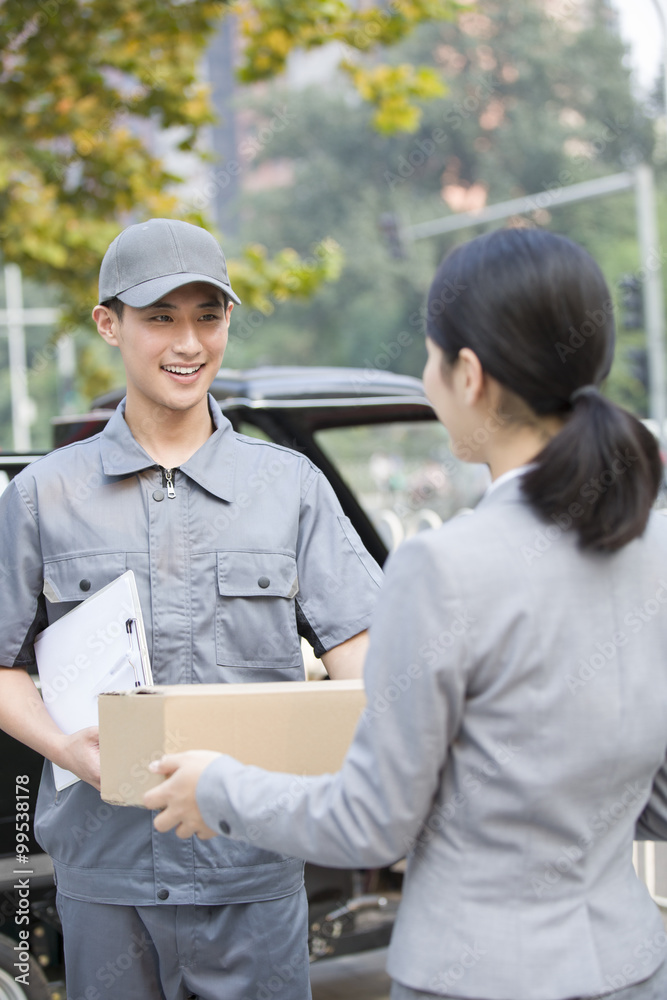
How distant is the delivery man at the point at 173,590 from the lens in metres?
1.96

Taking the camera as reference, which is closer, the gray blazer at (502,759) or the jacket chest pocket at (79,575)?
the gray blazer at (502,759)

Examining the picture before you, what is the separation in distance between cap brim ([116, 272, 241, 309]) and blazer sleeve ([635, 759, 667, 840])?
46.6 inches

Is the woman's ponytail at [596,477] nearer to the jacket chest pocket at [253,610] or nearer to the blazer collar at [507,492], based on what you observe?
the blazer collar at [507,492]

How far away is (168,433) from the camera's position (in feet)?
7.00

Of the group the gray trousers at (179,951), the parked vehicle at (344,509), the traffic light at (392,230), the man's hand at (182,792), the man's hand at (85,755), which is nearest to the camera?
the man's hand at (182,792)

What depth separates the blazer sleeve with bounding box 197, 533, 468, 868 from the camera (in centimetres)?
126

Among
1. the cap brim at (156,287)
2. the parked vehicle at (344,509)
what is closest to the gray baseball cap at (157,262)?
the cap brim at (156,287)

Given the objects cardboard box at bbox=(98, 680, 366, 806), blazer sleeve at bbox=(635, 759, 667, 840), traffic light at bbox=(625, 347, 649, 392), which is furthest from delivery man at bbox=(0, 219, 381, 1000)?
traffic light at bbox=(625, 347, 649, 392)

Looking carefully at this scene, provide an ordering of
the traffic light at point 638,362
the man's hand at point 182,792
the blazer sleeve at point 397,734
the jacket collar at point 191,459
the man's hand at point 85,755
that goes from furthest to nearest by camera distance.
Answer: the traffic light at point 638,362 → the jacket collar at point 191,459 → the man's hand at point 85,755 → the man's hand at point 182,792 → the blazer sleeve at point 397,734

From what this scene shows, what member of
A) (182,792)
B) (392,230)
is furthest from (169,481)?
(392,230)

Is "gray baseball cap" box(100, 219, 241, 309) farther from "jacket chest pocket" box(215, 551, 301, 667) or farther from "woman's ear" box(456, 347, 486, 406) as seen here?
"woman's ear" box(456, 347, 486, 406)

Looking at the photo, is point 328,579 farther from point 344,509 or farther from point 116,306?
point 344,509

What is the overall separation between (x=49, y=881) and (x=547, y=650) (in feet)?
6.44

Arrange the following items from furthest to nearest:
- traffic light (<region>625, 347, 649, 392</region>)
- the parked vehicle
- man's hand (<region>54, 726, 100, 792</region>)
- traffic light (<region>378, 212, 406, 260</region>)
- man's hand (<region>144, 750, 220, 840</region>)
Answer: traffic light (<region>378, 212, 406, 260</region>) → traffic light (<region>625, 347, 649, 392</region>) → the parked vehicle → man's hand (<region>54, 726, 100, 792</region>) → man's hand (<region>144, 750, 220, 840</region>)
